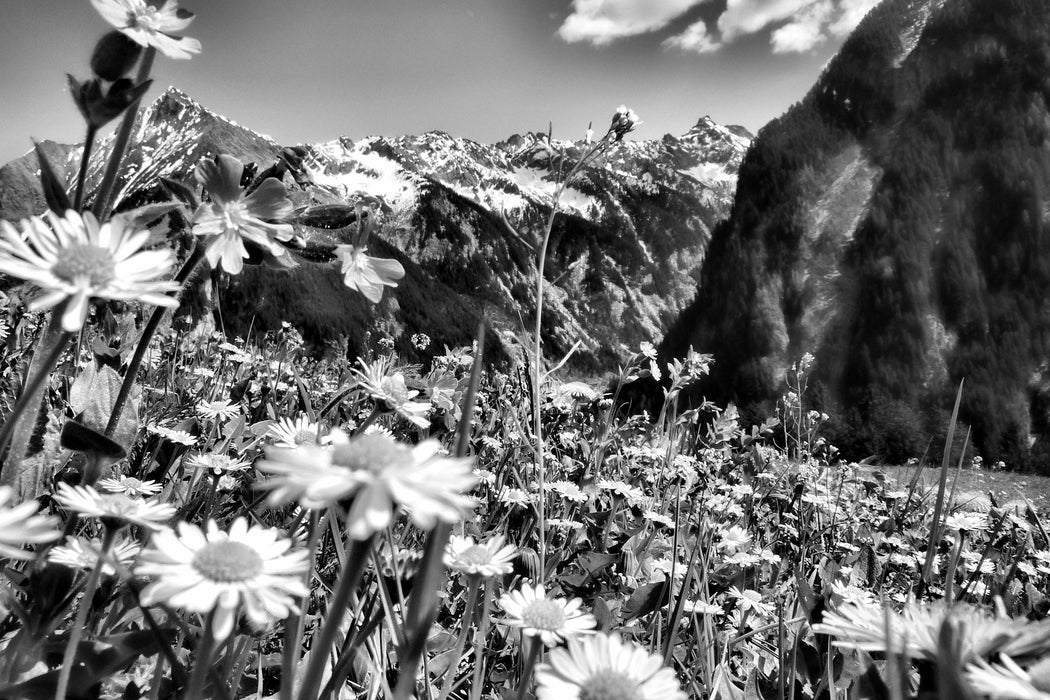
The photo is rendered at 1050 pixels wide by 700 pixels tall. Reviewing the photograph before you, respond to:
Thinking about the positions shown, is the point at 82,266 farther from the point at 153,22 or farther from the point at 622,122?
the point at 622,122

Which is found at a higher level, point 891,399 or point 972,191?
point 972,191

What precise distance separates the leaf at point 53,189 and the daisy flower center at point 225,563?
44 cm

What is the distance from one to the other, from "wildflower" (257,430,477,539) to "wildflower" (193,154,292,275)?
518 mm

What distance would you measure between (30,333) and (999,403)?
26.1 meters

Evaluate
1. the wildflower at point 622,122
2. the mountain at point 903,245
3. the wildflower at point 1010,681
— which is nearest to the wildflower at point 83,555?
the wildflower at point 1010,681

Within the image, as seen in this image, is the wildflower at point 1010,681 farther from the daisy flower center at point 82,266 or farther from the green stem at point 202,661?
the daisy flower center at point 82,266

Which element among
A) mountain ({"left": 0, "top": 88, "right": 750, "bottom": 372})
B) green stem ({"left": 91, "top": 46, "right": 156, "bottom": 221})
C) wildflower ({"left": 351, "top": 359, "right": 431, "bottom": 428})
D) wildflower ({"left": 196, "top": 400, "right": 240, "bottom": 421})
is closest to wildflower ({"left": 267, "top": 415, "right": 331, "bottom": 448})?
wildflower ({"left": 351, "top": 359, "right": 431, "bottom": 428})

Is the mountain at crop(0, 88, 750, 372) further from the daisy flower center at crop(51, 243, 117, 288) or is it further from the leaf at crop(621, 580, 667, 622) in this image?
the daisy flower center at crop(51, 243, 117, 288)

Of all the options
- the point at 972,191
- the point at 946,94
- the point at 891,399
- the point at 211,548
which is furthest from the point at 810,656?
the point at 946,94

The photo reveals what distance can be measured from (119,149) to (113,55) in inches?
4.1

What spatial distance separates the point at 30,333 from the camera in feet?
9.00

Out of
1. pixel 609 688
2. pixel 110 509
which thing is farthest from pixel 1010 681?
pixel 110 509

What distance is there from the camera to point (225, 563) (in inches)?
20.6

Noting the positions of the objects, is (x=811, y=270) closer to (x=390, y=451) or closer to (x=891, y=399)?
(x=891, y=399)
